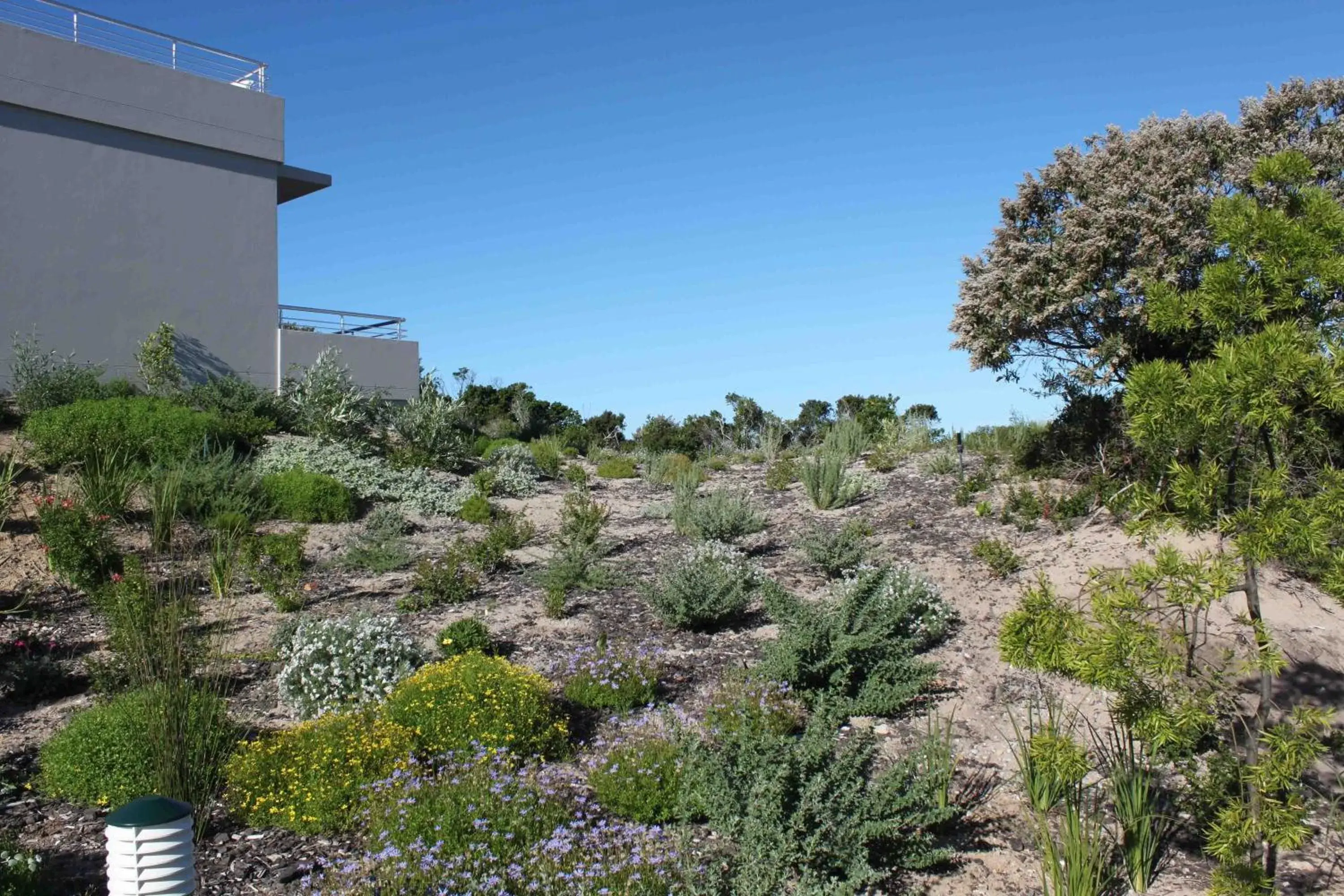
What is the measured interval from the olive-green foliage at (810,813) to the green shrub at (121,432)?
31.7 feet

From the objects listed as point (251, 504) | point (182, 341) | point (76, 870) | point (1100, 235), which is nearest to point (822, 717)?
point (76, 870)

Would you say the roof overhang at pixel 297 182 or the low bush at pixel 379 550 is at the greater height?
the roof overhang at pixel 297 182

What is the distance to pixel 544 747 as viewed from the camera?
19.0 feet

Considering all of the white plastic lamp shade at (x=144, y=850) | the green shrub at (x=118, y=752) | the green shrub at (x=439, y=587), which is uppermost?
the green shrub at (x=439, y=587)

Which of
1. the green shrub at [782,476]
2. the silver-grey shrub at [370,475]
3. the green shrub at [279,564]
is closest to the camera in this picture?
the green shrub at [279,564]

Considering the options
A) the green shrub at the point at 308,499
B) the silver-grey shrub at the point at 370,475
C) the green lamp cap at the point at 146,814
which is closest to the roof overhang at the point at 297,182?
the silver-grey shrub at the point at 370,475

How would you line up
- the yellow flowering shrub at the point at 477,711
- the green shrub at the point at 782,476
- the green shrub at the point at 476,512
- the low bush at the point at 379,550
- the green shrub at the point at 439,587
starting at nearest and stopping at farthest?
the yellow flowering shrub at the point at 477,711
the green shrub at the point at 439,587
the low bush at the point at 379,550
the green shrub at the point at 476,512
the green shrub at the point at 782,476

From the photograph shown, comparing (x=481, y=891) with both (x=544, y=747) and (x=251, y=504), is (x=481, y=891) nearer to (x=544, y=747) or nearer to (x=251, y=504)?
(x=544, y=747)

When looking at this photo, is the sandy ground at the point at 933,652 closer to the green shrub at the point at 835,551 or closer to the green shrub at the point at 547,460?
the green shrub at the point at 835,551

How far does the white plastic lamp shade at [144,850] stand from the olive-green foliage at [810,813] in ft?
6.72

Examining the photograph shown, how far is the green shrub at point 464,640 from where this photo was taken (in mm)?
7281

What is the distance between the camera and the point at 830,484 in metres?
13.4

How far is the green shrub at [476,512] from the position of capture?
13.1 m

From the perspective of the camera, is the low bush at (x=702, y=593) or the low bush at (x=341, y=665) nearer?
the low bush at (x=341, y=665)
